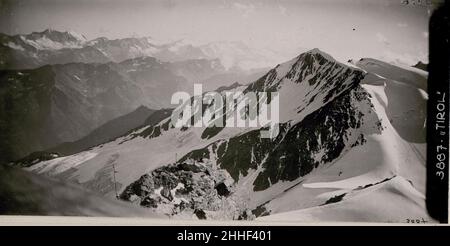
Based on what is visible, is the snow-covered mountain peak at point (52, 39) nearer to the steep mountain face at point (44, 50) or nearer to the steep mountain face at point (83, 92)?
the steep mountain face at point (44, 50)

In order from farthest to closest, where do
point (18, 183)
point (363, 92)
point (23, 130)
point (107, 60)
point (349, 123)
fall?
1. point (349, 123)
2. point (363, 92)
3. point (107, 60)
4. point (23, 130)
5. point (18, 183)

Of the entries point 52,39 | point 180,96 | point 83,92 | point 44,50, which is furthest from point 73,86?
point 180,96

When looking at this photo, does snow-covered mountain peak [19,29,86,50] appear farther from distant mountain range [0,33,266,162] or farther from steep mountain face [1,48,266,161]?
steep mountain face [1,48,266,161]

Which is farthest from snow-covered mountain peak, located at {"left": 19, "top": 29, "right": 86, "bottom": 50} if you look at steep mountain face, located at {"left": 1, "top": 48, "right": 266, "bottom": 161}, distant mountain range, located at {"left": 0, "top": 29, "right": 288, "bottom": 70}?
steep mountain face, located at {"left": 1, "top": 48, "right": 266, "bottom": 161}

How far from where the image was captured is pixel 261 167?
9.91m

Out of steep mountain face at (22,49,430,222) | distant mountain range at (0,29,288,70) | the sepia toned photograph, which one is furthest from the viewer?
steep mountain face at (22,49,430,222)

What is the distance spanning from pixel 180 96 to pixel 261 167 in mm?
2426

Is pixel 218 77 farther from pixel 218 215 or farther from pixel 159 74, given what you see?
pixel 218 215

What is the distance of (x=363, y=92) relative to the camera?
1315 centimetres

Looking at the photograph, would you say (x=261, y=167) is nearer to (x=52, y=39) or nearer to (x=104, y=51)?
(x=104, y=51)

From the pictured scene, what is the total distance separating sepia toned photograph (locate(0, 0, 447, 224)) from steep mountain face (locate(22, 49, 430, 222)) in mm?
39

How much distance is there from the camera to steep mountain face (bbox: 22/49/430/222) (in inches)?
336

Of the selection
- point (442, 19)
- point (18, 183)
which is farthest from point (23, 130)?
point (442, 19)

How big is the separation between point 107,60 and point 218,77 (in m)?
2.11
